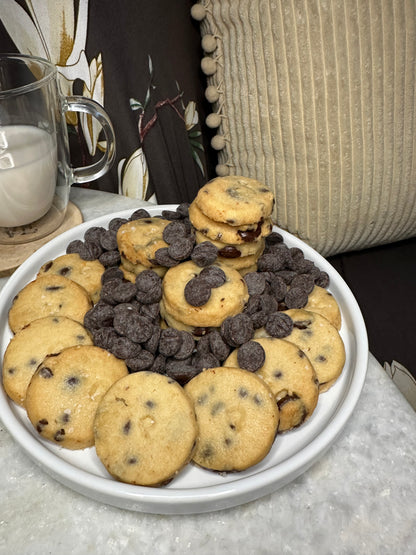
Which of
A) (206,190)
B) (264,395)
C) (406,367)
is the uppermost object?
(206,190)

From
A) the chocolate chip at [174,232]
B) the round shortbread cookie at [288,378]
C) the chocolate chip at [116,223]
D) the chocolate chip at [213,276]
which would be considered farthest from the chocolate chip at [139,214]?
the round shortbread cookie at [288,378]

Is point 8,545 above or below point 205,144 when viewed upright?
below

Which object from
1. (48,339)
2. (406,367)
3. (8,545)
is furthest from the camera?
(406,367)

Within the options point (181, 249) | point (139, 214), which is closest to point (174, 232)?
point (181, 249)

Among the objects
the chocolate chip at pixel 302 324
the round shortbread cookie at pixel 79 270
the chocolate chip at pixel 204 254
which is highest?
the chocolate chip at pixel 204 254

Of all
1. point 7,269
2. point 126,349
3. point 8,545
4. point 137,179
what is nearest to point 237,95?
point 137,179

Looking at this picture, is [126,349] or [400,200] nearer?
[126,349]

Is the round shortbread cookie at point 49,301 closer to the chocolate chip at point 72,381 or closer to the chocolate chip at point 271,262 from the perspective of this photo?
the chocolate chip at point 72,381

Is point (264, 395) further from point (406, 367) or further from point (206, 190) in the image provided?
point (406, 367)
